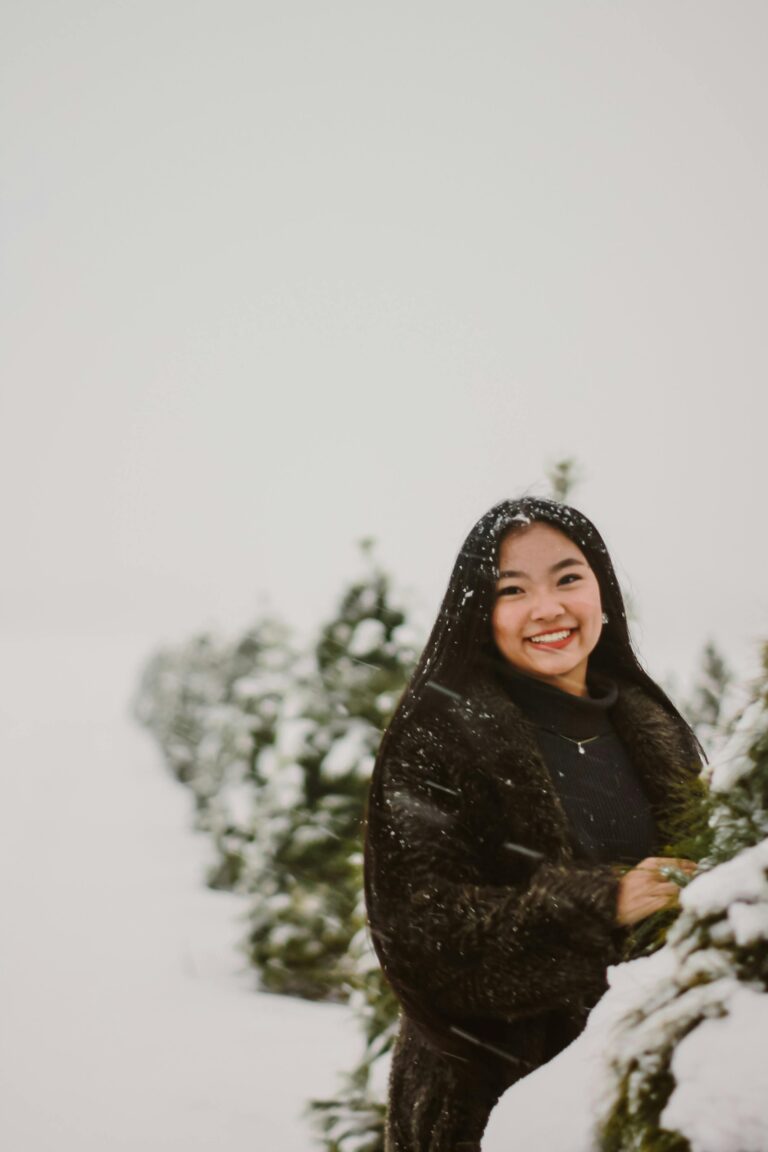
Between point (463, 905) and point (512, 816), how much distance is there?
0.57ft

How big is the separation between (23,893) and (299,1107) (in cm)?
605

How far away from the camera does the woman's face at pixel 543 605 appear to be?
1.75 metres

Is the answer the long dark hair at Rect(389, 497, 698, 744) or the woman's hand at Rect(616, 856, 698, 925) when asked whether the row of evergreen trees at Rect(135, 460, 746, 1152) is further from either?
the woman's hand at Rect(616, 856, 698, 925)

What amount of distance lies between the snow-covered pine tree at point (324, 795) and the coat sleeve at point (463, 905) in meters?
2.07

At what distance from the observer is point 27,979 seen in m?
7.21

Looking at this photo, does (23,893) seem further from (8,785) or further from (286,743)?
(8,785)

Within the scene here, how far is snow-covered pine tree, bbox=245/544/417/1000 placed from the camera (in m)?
4.89

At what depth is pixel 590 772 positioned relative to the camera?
5.74 ft

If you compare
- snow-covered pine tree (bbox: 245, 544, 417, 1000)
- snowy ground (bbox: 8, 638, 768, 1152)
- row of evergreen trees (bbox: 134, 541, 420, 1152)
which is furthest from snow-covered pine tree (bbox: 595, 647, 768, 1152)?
snow-covered pine tree (bbox: 245, 544, 417, 1000)

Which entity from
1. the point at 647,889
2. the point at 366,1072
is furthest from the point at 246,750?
the point at 647,889

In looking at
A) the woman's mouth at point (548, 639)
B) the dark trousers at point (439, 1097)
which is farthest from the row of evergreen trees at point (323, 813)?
the woman's mouth at point (548, 639)

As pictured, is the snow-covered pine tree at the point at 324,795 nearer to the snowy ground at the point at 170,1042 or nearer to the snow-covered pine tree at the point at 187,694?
the snowy ground at the point at 170,1042

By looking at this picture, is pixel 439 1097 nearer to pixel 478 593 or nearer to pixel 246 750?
pixel 478 593

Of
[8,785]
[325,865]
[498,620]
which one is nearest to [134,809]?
[8,785]
